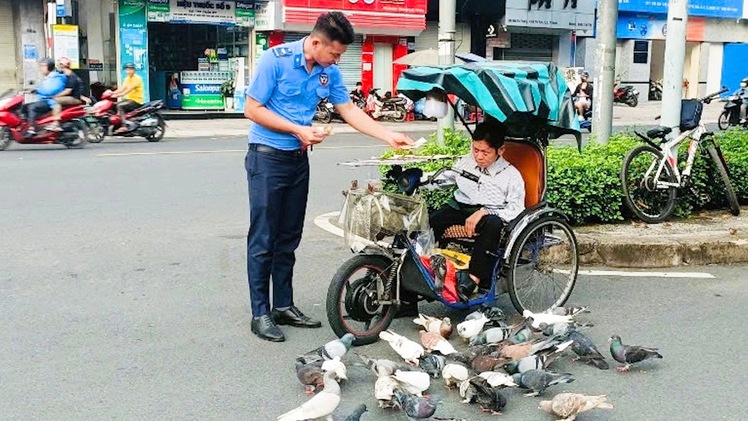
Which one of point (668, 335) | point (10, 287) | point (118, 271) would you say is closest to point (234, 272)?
point (118, 271)

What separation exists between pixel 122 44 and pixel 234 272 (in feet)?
55.9

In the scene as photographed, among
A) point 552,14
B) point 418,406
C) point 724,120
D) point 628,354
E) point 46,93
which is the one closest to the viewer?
point 418,406

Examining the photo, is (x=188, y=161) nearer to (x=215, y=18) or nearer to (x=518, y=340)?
(x=518, y=340)

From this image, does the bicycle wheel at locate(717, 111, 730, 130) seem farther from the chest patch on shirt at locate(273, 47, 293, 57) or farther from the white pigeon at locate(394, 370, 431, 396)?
the white pigeon at locate(394, 370, 431, 396)

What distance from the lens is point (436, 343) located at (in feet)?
14.4

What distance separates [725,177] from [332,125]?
364 inches

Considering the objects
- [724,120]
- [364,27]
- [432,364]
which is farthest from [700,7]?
[432,364]

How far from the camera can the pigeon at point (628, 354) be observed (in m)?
4.25

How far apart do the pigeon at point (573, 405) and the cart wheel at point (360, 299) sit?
1.31 metres

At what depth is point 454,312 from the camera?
5324 millimetres

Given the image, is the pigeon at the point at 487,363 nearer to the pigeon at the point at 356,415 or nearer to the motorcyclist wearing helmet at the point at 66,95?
the pigeon at the point at 356,415

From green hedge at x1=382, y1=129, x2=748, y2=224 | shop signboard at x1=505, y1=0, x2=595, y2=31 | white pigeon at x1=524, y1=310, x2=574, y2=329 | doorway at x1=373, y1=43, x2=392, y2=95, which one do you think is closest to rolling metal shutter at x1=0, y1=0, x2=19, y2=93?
doorway at x1=373, y1=43, x2=392, y2=95

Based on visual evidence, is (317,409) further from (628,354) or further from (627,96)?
(627,96)

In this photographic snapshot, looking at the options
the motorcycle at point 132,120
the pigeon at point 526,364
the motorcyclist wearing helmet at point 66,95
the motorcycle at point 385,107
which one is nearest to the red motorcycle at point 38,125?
the motorcyclist wearing helmet at point 66,95
